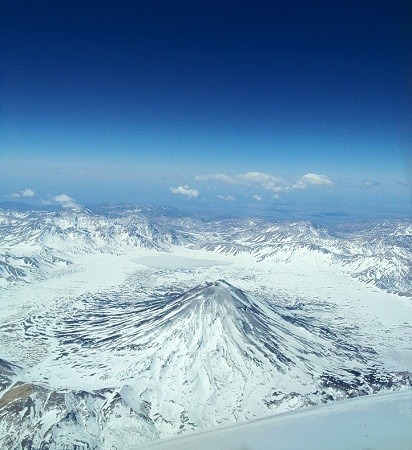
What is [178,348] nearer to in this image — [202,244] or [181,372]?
[181,372]

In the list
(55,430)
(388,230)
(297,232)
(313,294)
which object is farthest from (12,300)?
(388,230)

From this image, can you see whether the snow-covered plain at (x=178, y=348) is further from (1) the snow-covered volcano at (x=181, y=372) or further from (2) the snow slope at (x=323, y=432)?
(2) the snow slope at (x=323, y=432)

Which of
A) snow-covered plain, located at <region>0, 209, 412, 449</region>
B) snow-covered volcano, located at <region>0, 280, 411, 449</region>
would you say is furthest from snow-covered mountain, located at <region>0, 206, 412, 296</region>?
snow-covered volcano, located at <region>0, 280, 411, 449</region>

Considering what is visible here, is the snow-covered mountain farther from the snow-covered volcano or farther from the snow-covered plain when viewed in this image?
the snow-covered volcano

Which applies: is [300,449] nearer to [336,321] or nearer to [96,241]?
[336,321]

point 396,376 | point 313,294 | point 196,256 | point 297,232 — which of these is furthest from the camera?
point 297,232

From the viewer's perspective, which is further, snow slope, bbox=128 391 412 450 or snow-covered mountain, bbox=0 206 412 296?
snow-covered mountain, bbox=0 206 412 296

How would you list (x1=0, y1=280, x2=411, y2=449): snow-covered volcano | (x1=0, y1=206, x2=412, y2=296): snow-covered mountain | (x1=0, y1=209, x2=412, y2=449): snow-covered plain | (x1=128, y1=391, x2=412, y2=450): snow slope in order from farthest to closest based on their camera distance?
1. (x1=0, y1=206, x2=412, y2=296): snow-covered mountain
2. (x1=0, y1=209, x2=412, y2=449): snow-covered plain
3. (x1=0, y1=280, x2=411, y2=449): snow-covered volcano
4. (x1=128, y1=391, x2=412, y2=450): snow slope

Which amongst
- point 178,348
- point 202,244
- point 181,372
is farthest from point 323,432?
point 202,244
